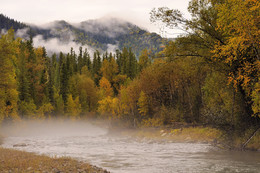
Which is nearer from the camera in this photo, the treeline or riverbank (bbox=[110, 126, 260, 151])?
riverbank (bbox=[110, 126, 260, 151])

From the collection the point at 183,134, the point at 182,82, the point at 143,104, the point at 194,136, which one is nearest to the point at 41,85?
the point at 143,104

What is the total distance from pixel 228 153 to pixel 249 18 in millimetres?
11584

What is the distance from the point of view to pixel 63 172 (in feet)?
47.0

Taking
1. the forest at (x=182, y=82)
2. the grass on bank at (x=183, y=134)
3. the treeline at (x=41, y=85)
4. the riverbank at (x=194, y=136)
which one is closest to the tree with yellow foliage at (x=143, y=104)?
the forest at (x=182, y=82)

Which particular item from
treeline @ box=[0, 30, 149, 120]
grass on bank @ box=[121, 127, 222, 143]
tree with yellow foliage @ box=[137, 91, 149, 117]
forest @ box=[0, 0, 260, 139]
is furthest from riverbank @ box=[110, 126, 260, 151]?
treeline @ box=[0, 30, 149, 120]

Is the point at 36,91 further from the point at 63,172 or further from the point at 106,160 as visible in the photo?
the point at 63,172

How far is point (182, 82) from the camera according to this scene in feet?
142

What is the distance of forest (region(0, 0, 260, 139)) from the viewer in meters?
17.3

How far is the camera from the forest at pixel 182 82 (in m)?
17.3

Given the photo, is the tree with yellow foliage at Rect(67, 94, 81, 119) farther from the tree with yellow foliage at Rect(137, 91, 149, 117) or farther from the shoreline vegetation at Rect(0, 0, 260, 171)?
the tree with yellow foliage at Rect(137, 91, 149, 117)

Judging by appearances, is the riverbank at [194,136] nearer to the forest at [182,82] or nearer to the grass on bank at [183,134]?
the grass on bank at [183,134]

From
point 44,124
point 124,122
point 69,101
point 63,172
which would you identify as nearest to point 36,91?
point 44,124

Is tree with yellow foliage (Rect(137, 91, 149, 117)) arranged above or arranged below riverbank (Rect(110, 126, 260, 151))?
A: above

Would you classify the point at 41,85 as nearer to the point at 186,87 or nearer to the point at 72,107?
the point at 72,107
